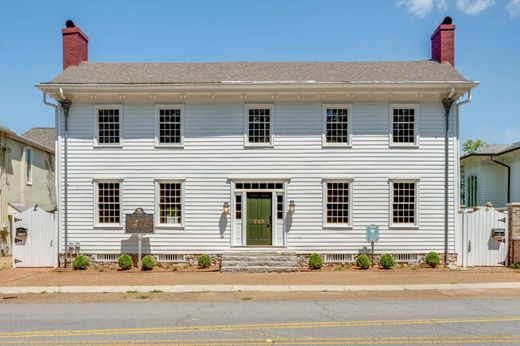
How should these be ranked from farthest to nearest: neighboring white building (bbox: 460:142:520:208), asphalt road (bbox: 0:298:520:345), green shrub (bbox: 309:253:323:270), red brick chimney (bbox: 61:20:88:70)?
neighboring white building (bbox: 460:142:520:208)
red brick chimney (bbox: 61:20:88:70)
green shrub (bbox: 309:253:323:270)
asphalt road (bbox: 0:298:520:345)

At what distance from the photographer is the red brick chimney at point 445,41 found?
727 inches

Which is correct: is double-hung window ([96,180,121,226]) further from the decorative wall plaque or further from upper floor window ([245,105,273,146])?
upper floor window ([245,105,273,146])

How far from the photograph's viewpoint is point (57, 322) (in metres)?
8.45

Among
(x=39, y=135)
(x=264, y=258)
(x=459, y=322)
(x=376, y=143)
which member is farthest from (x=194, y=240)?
(x=39, y=135)

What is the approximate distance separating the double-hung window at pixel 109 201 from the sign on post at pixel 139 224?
3.20 feet

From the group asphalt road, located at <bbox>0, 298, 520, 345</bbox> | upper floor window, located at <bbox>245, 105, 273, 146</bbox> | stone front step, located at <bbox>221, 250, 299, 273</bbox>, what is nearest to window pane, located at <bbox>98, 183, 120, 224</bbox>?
stone front step, located at <bbox>221, 250, 299, 273</bbox>

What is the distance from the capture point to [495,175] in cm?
2227

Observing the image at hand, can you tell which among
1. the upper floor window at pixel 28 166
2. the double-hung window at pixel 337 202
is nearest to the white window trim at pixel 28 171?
the upper floor window at pixel 28 166

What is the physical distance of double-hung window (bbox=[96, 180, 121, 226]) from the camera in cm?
1702

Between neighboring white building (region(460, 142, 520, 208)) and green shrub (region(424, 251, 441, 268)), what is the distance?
7046mm

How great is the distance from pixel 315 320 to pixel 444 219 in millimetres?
10289

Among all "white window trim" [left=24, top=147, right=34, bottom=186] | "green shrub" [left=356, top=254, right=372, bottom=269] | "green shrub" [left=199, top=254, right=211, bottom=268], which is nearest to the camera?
"green shrub" [left=356, top=254, right=372, bottom=269]

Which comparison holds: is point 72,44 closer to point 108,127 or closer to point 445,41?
point 108,127

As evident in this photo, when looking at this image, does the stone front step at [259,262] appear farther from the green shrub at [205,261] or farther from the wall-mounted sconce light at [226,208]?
the wall-mounted sconce light at [226,208]
